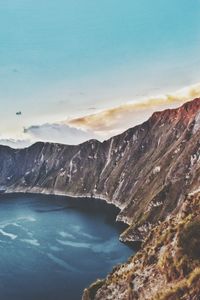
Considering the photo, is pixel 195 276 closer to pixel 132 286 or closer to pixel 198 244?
pixel 198 244

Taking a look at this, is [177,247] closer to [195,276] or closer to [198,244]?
[198,244]

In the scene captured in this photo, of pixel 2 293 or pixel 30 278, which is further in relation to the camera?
pixel 30 278

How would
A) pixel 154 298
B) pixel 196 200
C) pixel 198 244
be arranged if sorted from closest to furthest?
1. pixel 154 298
2. pixel 198 244
3. pixel 196 200

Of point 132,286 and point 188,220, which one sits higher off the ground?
point 188,220

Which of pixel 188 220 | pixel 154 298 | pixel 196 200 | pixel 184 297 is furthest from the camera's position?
pixel 196 200

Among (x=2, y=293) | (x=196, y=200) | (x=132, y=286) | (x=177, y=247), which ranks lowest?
(x=2, y=293)

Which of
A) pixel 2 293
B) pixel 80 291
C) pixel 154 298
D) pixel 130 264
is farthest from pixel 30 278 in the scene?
pixel 154 298

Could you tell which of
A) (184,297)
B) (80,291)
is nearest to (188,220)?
(184,297)
